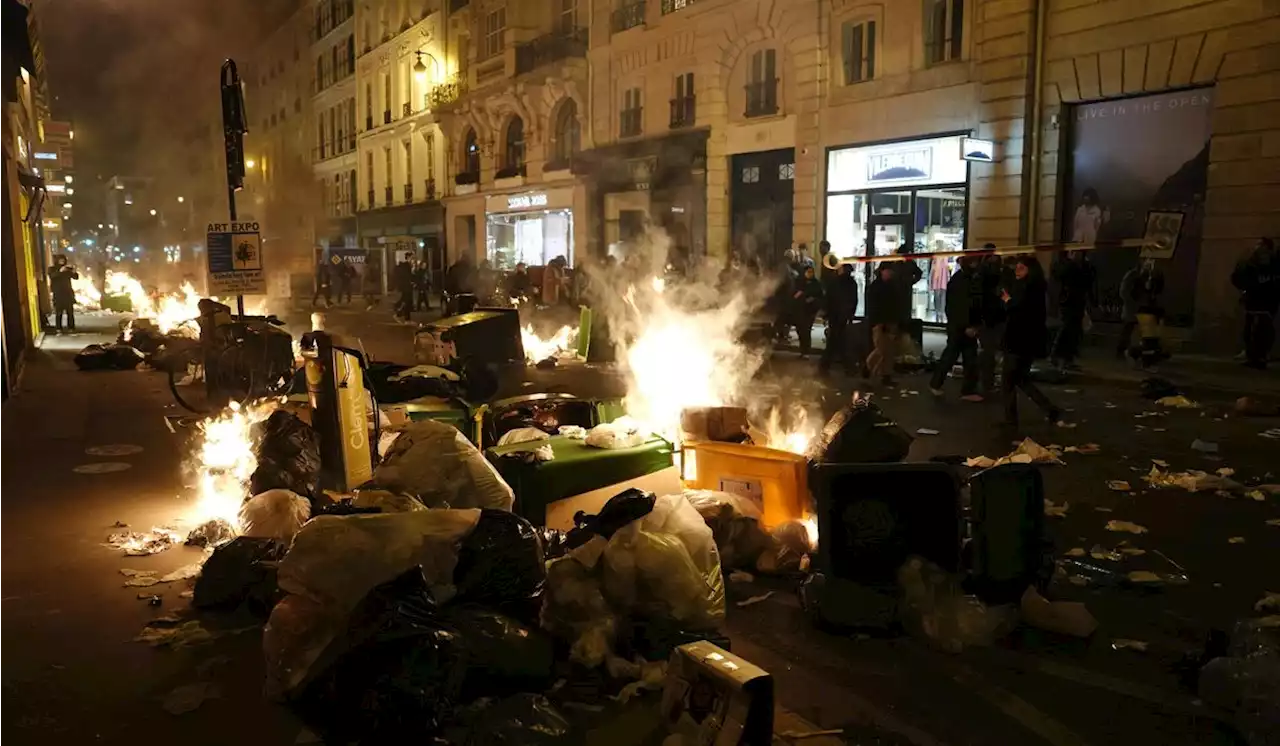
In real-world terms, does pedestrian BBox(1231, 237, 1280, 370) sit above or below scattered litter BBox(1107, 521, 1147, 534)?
above

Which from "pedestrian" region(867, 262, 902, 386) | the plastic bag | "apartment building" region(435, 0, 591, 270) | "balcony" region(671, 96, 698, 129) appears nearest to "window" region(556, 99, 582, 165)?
"apartment building" region(435, 0, 591, 270)

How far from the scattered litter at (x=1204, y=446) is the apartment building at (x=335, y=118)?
46119 millimetres

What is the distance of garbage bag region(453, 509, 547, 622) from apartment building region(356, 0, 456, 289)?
3486 cm

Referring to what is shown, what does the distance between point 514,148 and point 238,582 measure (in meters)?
32.3

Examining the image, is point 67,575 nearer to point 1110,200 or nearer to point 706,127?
point 1110,200

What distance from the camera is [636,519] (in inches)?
175

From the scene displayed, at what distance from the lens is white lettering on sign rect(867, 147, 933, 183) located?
19500mm

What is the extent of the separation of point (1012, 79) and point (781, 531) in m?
14.8

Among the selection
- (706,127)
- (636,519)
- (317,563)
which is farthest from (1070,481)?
(706,127)

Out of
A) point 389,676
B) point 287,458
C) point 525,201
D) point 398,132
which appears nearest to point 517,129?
point 525,201

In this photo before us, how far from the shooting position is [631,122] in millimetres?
28516

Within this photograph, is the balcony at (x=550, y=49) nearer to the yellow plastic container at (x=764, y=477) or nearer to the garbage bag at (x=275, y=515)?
the yellow plastic container at (x=764, y=477)

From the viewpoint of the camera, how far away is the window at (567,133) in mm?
32031

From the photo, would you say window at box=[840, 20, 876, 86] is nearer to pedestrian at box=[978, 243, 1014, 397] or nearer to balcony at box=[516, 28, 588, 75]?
pedestrian at box=[978, 243, 1014, 397]
